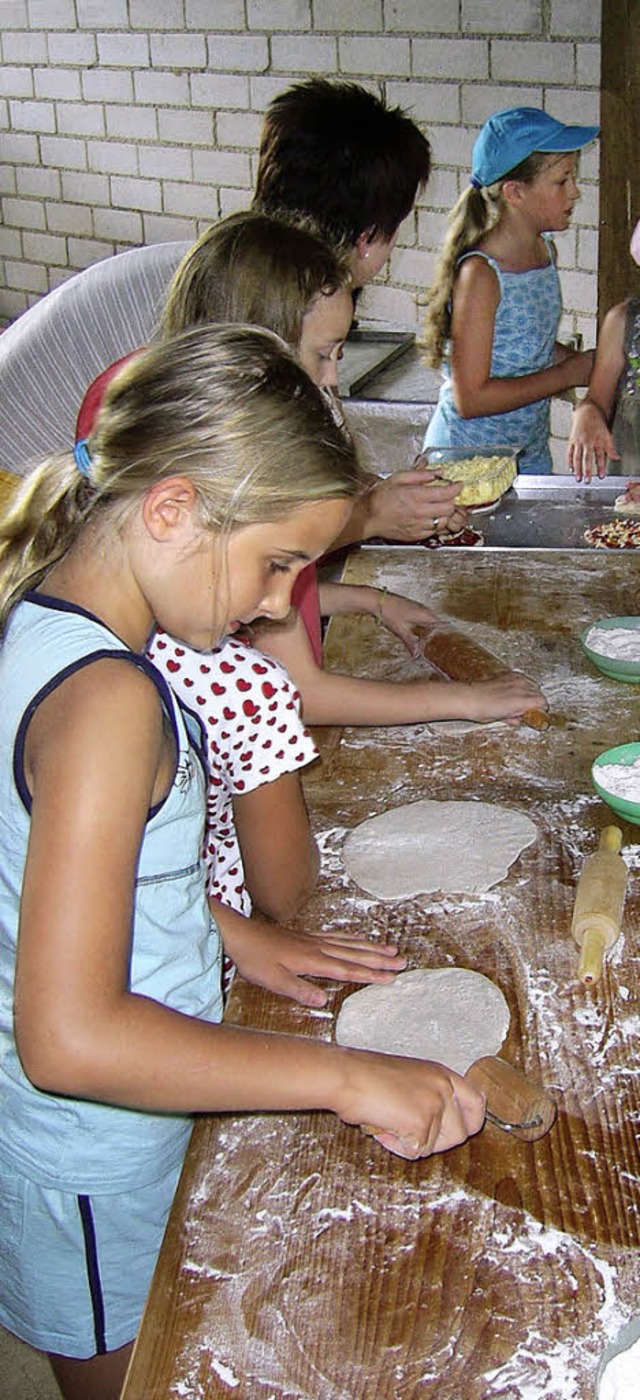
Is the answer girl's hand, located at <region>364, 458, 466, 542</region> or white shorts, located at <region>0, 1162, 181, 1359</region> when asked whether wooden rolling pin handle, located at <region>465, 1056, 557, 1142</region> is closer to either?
white shorts, located at <region>0, 1162, 181, 1359</region>

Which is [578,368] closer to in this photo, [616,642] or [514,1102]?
[616,642]

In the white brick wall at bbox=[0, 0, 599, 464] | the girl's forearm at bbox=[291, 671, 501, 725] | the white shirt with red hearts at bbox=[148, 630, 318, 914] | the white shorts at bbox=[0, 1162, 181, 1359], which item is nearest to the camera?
Result: the white shorts at bbox=[0, 1162, 181, 1359]

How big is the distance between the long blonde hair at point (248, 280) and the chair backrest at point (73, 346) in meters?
0.84

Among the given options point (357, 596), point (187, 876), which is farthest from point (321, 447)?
point (357, 596)

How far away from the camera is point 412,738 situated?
76.7 inches

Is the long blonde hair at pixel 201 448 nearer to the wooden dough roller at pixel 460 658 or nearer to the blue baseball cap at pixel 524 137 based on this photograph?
the wooden dough roller at pixel 460 658

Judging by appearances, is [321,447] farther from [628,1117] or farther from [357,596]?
[357,596]

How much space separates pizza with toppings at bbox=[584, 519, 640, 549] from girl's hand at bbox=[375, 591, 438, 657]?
582mm

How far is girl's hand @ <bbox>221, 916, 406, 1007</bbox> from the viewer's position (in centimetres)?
137

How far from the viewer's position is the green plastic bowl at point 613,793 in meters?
1.64

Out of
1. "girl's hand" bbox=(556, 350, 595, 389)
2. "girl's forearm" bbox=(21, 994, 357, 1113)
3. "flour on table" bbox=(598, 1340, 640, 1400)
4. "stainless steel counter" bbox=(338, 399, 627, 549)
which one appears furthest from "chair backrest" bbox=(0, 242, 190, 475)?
"flour on table" bbox=(598, 1340, 640, 1400)

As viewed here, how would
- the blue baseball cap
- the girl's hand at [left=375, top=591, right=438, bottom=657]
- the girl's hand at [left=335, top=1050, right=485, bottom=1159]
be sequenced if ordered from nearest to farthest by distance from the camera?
1. the girl's hand at [left=335, top=1050, right=485, bottom=1159]
2. the girl's hand at [left=375, top=591, right=438, bottom=657]
3. the blue baseball cap

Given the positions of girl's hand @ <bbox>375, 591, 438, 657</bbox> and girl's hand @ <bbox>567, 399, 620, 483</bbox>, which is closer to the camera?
girl's hand @ <bbox>375, 591, 438, 657</bbox>

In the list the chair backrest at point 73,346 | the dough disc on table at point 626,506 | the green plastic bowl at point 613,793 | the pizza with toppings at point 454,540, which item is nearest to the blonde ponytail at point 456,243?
the dough disc on table at point 626,506
